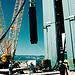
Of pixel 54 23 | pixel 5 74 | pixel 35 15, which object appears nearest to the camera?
pixel 35 15

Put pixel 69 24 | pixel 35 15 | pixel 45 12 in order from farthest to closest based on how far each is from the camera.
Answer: pixel 45 12 < pixel 69 24 < pixel 35 15

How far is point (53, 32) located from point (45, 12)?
4717mm

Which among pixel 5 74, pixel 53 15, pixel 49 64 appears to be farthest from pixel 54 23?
pixel 5 74

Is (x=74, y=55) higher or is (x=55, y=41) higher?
(x=55, y=41)

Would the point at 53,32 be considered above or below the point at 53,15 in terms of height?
below

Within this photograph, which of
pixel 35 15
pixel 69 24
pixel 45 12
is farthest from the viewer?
pixel 45 12

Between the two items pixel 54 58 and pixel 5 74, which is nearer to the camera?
pixel 5 74

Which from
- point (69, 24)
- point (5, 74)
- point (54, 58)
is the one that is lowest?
point (5, 74)

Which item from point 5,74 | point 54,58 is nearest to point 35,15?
point 5,74

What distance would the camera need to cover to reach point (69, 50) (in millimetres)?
13812

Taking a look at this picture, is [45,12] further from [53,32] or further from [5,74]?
[5,74]

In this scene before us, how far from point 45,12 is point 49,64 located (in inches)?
381

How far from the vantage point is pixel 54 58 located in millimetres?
17078

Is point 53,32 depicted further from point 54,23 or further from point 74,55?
point 74,55
